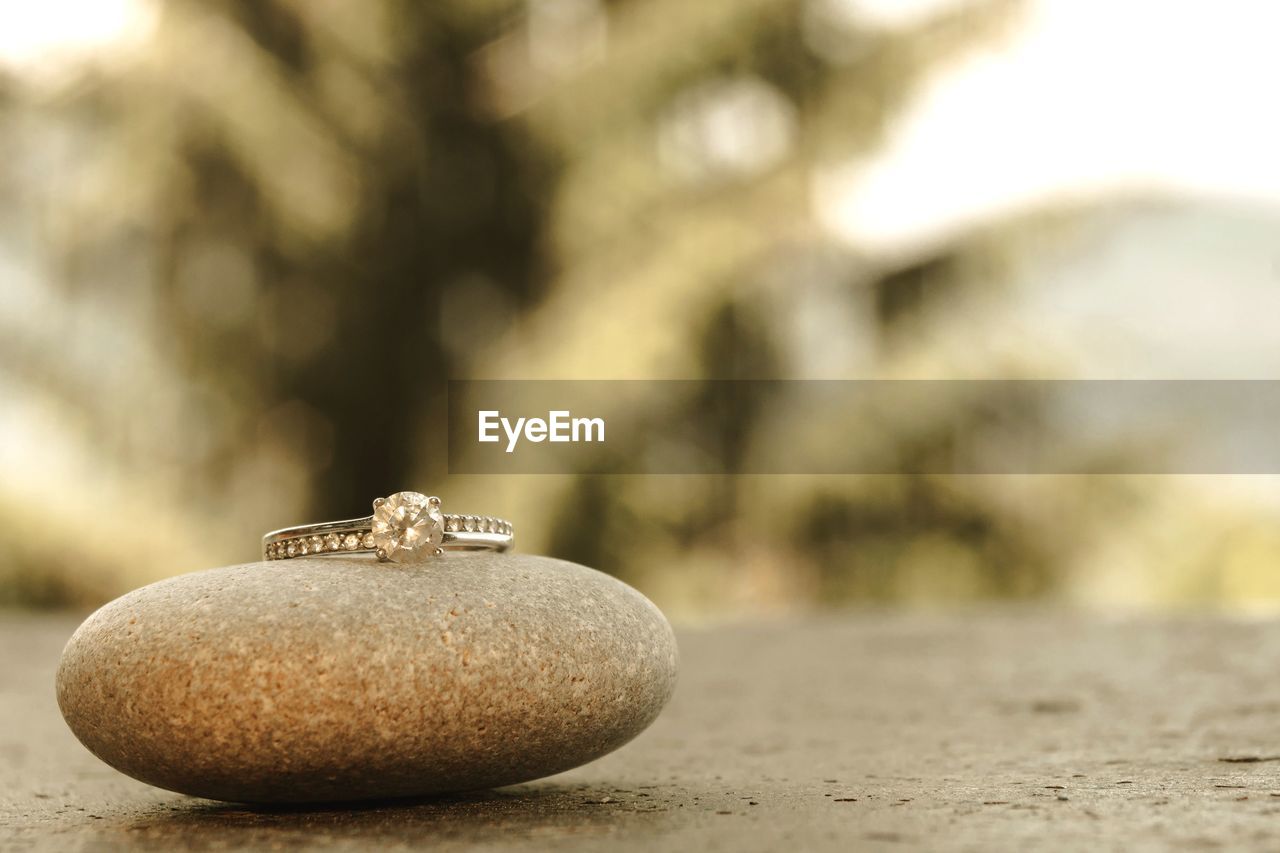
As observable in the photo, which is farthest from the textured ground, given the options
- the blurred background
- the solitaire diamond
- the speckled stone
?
the blurred background

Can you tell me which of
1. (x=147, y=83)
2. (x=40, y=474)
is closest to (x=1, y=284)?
(x=40, y=474)

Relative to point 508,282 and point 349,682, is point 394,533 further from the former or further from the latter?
point 508,282

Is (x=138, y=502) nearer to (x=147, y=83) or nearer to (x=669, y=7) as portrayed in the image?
(x=147, y=83)

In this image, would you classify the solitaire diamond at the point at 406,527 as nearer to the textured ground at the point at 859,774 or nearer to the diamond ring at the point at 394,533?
the diamond ring at the point at 394,533

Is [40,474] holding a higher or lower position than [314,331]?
lower

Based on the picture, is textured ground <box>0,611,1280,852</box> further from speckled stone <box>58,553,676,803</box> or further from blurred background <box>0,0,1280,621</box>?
blurred background <box>0,0,1280,621</box>

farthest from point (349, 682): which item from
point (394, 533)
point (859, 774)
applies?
point (859, 774)
